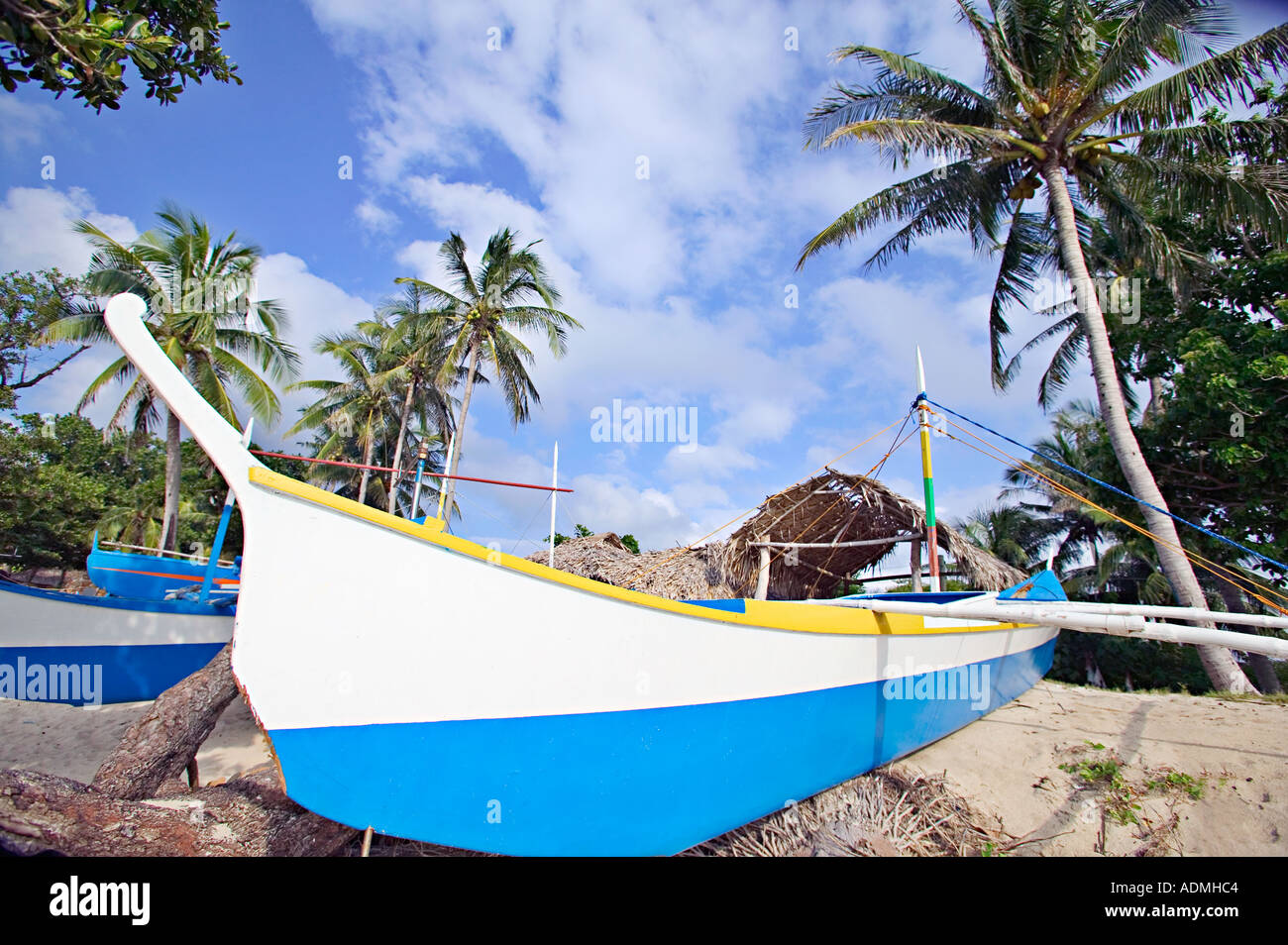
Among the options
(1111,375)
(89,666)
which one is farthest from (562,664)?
(1111,375)

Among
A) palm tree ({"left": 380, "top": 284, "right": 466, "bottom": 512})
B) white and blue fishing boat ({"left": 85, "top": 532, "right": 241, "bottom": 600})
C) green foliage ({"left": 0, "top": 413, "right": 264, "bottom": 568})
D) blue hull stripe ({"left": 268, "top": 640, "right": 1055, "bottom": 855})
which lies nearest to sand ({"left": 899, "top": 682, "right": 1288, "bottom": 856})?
blue hull stripe ({"left": 268, "top": 640, "right": 1055, "bottom": 855})

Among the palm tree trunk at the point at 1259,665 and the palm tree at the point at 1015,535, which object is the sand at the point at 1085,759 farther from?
the palm tree at the point at 1015,535

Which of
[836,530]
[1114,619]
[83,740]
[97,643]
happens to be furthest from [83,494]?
[1114,619]

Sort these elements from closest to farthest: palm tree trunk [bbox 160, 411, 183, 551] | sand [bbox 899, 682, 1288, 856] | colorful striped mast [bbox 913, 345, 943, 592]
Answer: sand [bbox 899, 682, 1288, 856] < colorful striped mast [bbox 913, 345, 943, 592] < palm tree trunk [bbox 160, 411, 183, 551]

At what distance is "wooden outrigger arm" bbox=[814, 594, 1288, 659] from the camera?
8.91ft

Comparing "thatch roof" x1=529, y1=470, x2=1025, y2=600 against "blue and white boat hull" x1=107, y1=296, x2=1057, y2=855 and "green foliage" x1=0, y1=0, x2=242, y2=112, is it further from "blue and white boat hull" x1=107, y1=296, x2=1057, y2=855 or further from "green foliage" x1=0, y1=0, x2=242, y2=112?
"green foliage" x1=0, y1=0, x2=242, y2=112

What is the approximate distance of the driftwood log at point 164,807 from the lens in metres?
2.13

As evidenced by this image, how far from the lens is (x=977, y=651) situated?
5391 mm

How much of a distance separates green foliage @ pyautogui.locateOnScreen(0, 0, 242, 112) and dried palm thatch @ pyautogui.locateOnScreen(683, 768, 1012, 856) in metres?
5.09

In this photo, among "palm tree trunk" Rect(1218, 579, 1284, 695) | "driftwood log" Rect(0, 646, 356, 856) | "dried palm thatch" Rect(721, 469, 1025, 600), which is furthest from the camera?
"palm tree trunk" Rect(1218, 579, 1284, 695)

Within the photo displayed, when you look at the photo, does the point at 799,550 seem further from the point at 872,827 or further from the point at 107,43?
the point at 107,43

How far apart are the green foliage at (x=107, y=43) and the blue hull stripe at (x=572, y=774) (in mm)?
3149
